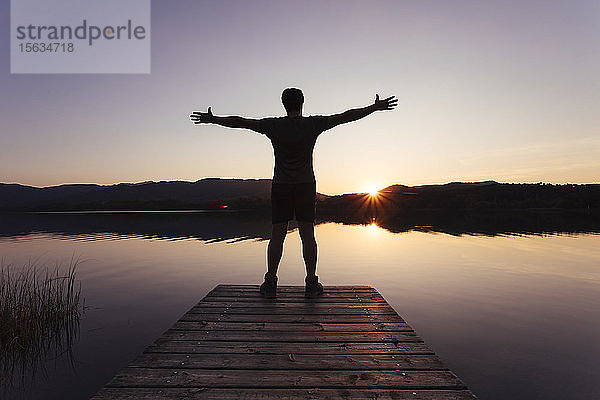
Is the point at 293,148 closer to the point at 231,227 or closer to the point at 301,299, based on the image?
the point at 301,299

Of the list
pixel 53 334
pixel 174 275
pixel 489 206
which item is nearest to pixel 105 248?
pixel 174 275

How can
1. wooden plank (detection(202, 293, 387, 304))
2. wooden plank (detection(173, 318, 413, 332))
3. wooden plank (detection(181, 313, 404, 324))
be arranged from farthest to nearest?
wooden plank (detection(202, 293, 387, 304)) → wooden plank (detection(181, 313, 404, 324)) → wooden plank (detection(173, 318, 413, 332))

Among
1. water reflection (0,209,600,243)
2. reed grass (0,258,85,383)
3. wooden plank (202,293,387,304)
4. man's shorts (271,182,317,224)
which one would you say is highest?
man's shorts (271,182,317,224)

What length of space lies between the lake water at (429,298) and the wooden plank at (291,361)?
13.6 ft

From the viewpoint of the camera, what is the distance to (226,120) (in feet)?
19.0

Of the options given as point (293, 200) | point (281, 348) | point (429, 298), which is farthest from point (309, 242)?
point (429, 298)

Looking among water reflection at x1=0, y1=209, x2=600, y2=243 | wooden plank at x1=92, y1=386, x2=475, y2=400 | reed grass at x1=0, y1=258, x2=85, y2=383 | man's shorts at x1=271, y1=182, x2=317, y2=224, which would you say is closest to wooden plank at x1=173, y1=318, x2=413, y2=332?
wooden plank at x1=92, y1=386, x2=475, y2=400

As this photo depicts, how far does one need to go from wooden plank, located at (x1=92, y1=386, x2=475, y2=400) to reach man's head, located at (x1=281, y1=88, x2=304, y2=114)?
419 cm

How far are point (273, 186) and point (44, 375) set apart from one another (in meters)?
6.20

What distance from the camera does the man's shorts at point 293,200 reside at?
19.2ft

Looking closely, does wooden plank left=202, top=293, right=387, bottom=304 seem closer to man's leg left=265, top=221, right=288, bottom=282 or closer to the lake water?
man's leg left=265, top=221, right=288, bottom=282

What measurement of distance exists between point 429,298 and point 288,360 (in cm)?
1101

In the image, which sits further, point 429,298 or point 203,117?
point 429,298

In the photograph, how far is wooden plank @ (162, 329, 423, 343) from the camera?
172 inches
